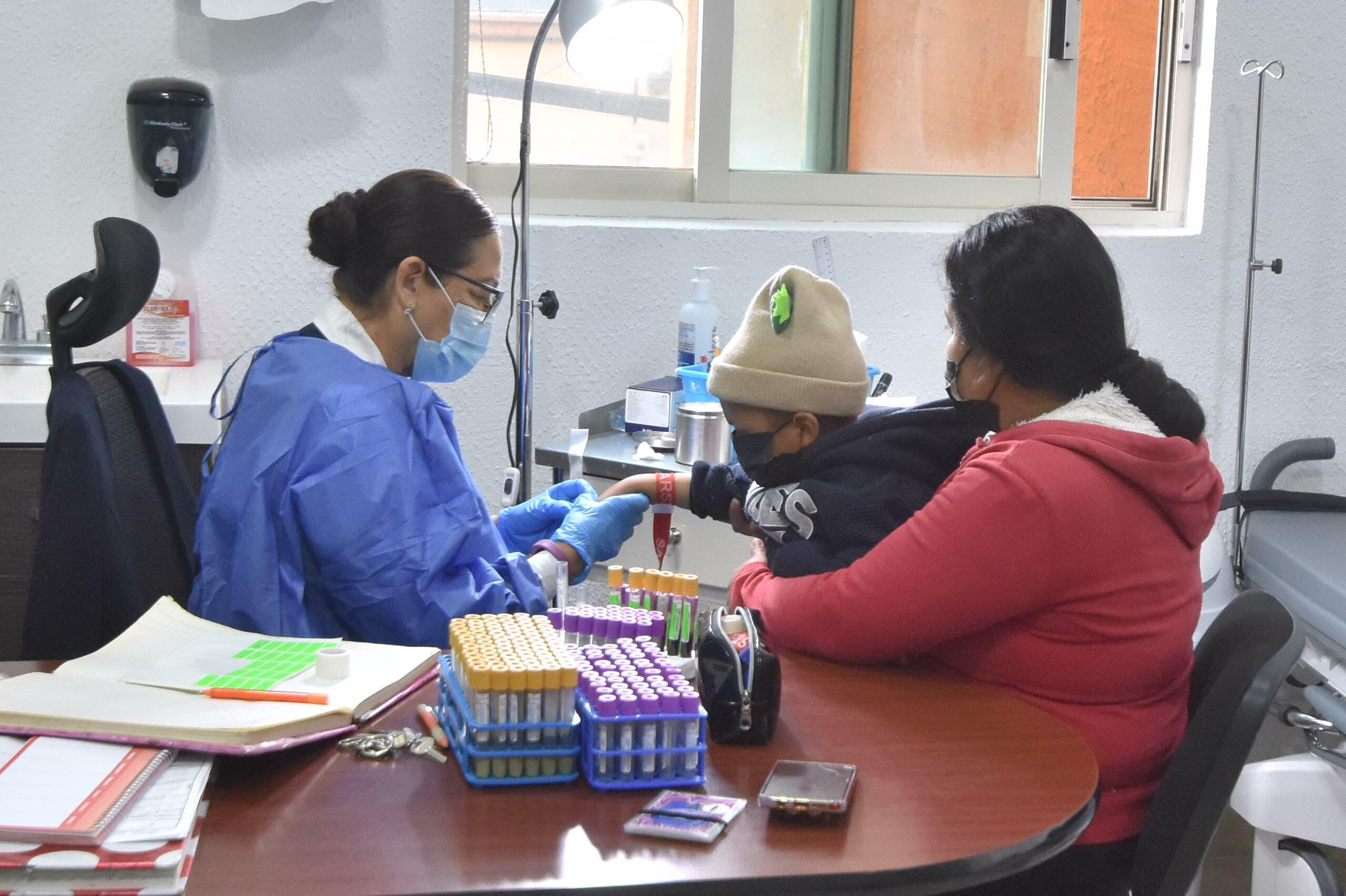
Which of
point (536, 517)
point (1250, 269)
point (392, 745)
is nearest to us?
point (392, 745)

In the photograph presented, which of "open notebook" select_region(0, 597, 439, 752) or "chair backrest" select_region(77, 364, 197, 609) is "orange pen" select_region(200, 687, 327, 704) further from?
"chair backrest" select_region(77, 364, 197, 609)

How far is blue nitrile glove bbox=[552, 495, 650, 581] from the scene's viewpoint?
192cm

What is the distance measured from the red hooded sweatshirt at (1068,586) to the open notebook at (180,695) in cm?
47

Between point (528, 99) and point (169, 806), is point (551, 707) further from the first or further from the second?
point (528, 99)

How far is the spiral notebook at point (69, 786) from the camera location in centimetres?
88

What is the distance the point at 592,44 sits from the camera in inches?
88.7

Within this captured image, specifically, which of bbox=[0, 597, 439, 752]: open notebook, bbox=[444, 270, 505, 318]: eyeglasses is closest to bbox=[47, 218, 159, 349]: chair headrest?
bbox=[0, 597, 439, 752]: open notebook

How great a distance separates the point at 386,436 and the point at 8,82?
1.47 meters

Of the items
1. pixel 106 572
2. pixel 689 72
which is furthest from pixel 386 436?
pixel 689 72

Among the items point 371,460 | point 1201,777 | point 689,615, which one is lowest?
point 1201,777

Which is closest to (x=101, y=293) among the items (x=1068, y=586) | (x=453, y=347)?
(x=453, y=347)

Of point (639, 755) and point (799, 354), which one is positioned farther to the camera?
point (799, 354)

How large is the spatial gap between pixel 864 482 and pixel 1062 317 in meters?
0.29

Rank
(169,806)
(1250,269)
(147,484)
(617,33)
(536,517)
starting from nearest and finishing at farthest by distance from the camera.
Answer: (169,806) < (147,484) < (536,517) < (617,33) < (1250,269)
